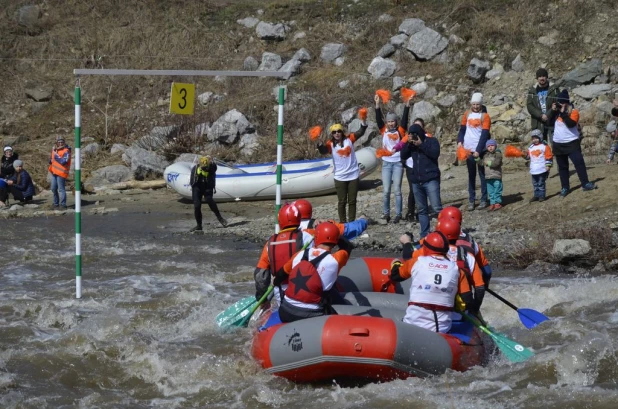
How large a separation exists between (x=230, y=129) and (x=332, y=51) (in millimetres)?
4126

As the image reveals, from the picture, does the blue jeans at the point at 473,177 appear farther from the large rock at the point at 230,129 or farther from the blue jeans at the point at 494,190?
the large rock at the point at 230,129

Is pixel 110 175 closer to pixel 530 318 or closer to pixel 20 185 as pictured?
pixel 20 185

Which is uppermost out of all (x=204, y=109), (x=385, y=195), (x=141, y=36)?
(x=141, y=36)

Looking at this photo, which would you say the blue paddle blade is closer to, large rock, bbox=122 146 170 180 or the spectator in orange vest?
the spectator in orange vest

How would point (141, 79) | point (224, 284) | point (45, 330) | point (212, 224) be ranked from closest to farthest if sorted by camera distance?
point (45, 330) → point (224, 284) → point (212, 224) → point (141, 79)

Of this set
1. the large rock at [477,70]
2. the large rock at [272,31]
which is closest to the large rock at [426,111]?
the large rock at [477,70]

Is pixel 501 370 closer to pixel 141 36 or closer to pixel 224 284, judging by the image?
pixel 224 284

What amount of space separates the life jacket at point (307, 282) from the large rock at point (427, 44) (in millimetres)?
14180

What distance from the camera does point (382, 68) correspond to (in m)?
20.8

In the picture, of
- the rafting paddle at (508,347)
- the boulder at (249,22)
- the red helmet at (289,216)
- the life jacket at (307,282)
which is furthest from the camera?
the boulder at (249,22)

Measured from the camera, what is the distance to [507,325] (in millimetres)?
9125

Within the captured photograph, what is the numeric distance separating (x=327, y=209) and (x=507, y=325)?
255 inches

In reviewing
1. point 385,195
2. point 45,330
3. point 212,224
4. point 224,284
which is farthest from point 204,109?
point 45,330

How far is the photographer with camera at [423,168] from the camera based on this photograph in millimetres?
11766
